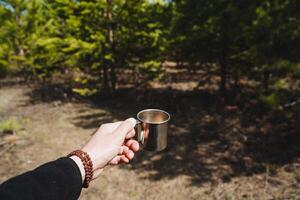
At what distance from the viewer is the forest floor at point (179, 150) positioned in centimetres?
566

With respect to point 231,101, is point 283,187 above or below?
below

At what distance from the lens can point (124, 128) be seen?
227cm

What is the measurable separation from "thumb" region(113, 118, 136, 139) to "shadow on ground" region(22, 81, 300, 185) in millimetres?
4031

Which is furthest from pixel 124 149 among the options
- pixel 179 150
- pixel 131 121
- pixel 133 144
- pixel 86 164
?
pixel 179 150

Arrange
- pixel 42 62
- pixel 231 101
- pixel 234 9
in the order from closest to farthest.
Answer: pixel 234 9 < pixel 231 101 < pixel 42 62

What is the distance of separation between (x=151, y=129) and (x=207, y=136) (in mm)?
5812

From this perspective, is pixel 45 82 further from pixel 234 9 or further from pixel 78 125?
pixel 234 9

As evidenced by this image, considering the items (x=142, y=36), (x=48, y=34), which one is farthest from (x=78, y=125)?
(x=48, y=34)

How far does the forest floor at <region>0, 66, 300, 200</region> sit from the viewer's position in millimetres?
5664

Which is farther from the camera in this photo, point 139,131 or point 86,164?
point 139,131

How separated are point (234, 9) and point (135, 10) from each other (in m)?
4.04

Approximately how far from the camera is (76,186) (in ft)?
5.76

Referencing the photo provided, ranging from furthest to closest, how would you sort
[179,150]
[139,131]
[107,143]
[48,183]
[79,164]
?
1. [179,150]
2. [139,131]
3. [107,143]
4. [79,164]
5. [48,183]

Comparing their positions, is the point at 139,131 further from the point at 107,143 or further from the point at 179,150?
the point at 179,150
